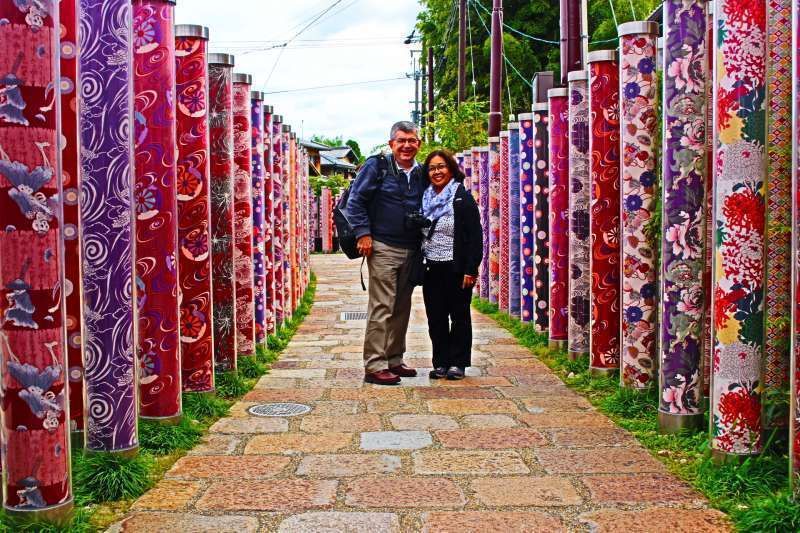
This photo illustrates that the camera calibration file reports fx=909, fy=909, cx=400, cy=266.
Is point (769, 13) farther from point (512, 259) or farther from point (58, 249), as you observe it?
point (512, 259)

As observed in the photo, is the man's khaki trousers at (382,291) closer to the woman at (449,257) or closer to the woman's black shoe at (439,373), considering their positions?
the woman at (449,257)

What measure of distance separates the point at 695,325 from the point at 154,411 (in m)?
2.86

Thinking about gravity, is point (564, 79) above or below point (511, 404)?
above

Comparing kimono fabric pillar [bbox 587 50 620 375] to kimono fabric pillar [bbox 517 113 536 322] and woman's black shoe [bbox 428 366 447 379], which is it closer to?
woman's black shoe [bbox 428 366 447 379]

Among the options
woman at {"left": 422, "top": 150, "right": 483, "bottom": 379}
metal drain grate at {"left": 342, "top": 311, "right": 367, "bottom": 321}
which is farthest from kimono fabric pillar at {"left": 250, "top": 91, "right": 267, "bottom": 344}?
metal drain grate at {"left": 342, "top": 311, "right": 367, "bottom": 321}

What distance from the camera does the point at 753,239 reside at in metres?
3.83

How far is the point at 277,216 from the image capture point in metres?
9.25

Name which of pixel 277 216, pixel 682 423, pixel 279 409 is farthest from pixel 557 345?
pixel 277 216

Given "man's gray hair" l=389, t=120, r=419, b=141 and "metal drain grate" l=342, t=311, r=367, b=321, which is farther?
"metal drain grate" l=342, t=311, r=367, b=321

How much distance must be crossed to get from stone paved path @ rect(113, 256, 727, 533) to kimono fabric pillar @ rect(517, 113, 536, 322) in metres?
2.70

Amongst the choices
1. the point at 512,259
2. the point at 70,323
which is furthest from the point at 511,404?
the point at 512,259

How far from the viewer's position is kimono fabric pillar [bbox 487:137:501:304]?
11.5 m

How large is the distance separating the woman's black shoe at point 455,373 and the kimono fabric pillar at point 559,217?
1.31 meters

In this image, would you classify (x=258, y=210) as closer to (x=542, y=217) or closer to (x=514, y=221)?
(x=542, y=217)
